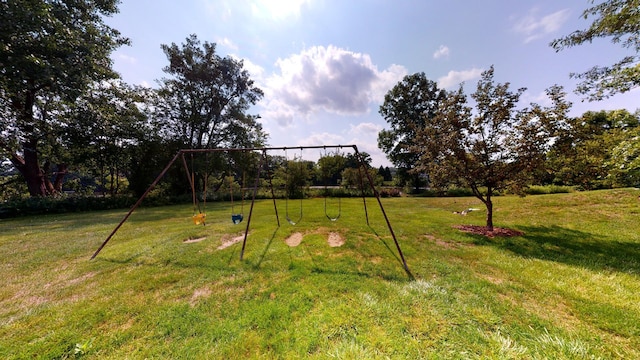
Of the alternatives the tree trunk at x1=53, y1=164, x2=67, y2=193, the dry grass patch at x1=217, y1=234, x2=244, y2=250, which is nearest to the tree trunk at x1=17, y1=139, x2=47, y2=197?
the tree trunk at x1=53, y1=164, x2=67, y2=193

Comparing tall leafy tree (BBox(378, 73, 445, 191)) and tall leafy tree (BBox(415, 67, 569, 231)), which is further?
tall leafy tree (BBox(378, 73, 445, 191))

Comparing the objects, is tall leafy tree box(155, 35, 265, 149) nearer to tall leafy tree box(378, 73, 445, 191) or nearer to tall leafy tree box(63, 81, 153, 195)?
tall leafy tree box(63, 81, 153, 195)

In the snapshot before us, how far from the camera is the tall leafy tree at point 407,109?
25.4 metres

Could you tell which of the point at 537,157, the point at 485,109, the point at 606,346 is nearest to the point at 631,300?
the point at 606,346

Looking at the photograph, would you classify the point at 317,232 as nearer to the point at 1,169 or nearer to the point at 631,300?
the point at 631,300

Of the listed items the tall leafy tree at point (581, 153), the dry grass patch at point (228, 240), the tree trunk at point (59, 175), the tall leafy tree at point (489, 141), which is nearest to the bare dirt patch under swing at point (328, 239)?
the dry grass patch at point (228, 240)

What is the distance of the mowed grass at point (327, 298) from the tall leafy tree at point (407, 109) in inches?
784

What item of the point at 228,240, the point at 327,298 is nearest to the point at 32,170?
the point at 228,240

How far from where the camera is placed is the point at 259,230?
25.7ft

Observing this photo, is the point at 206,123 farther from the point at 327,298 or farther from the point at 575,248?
the point at 575,248

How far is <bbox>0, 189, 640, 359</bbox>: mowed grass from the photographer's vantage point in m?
2.50

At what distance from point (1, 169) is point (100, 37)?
1264 cm

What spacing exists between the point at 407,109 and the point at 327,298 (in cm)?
2741

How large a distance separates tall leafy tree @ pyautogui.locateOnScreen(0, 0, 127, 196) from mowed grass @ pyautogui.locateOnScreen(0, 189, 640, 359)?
931 cm
